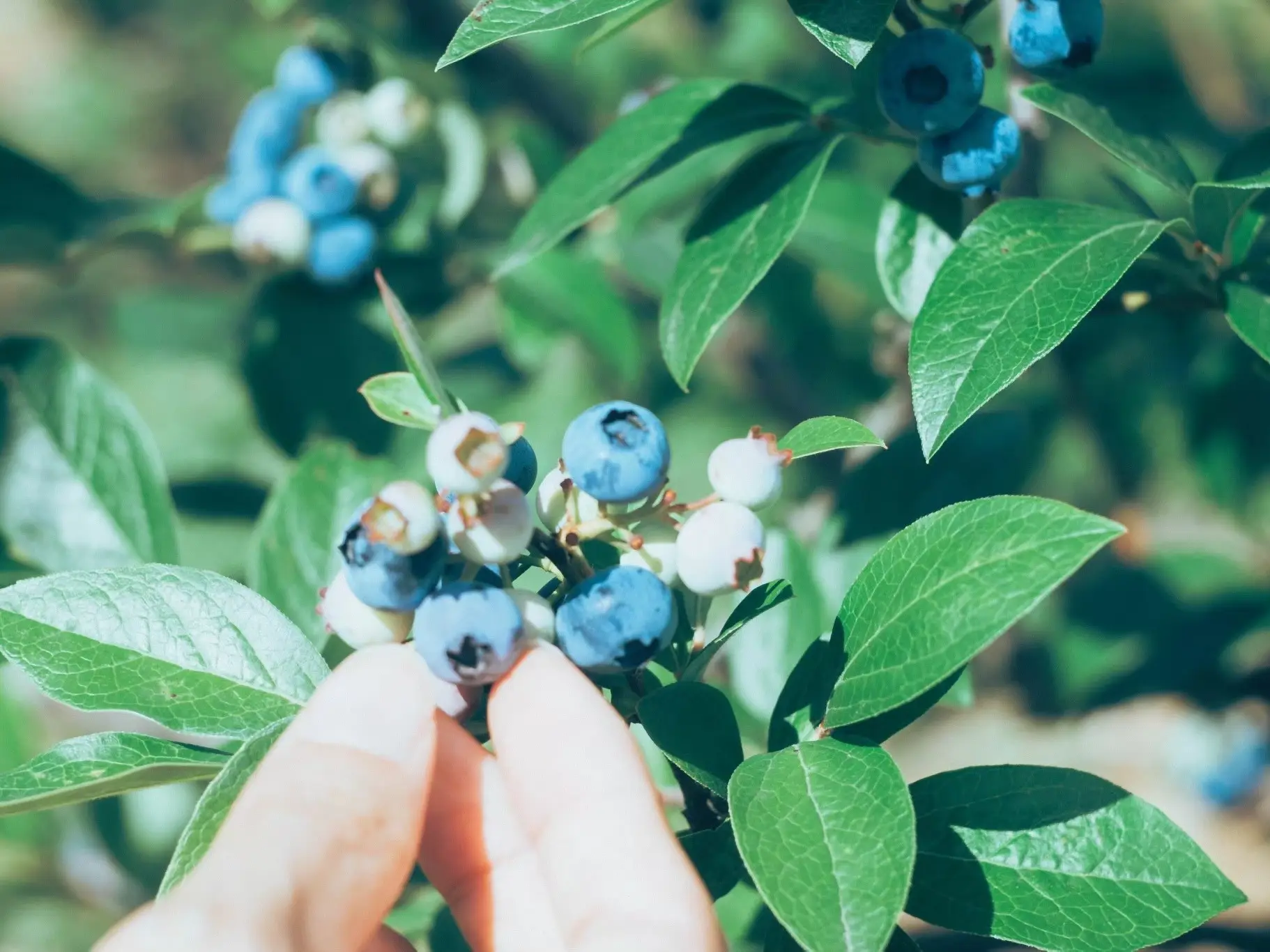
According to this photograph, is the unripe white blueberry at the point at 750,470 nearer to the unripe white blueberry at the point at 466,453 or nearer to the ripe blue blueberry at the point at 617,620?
the ripe blue blueberry at the point at 617,620

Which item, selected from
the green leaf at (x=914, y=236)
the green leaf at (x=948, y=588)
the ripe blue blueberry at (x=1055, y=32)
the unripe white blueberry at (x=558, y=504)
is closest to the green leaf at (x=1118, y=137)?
the ripe blue blueberry at (x=1055, y=32)

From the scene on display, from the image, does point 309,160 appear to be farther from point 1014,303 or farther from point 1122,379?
point 1122,379

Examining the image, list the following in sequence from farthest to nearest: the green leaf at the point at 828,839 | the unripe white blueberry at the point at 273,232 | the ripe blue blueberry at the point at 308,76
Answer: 1. the ripe blue blueberry at the point at 308,76
2. the unripe white blueberry at the point at 273,232
3. the green leaf at the point at 828,839

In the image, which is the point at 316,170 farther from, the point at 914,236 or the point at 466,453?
the point at 466,453

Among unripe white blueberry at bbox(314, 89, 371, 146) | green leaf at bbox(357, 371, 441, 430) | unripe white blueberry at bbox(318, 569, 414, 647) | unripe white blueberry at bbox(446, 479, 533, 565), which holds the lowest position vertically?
unripe white blueberry at bbox(318, 569, 414, 647)

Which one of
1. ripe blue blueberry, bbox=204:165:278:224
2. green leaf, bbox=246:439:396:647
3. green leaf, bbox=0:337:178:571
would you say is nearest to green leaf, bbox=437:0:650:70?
green leaf, bbox=246:439:396:647

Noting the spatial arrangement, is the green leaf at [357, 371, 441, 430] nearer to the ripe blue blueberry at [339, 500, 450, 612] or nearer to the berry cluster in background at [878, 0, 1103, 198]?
the ripe blue blueberry at [339, 500, 450, 612]
